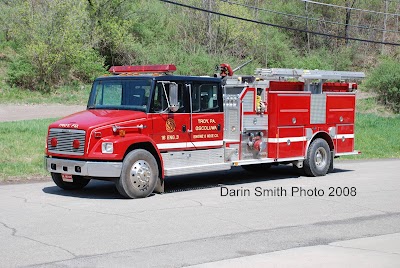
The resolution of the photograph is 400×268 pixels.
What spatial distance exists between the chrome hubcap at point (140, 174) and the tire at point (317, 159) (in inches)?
210

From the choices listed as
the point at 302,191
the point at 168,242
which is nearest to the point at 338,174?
the point at 302,191

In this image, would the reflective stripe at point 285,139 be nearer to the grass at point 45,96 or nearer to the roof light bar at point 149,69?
the roof light bar at point 149,69

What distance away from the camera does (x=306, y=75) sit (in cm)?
1570

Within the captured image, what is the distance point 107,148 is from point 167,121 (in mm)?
1538

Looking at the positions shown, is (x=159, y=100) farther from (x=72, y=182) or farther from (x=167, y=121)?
(x=72, y=182)

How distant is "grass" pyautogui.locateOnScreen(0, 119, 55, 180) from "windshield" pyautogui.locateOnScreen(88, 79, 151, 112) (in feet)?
10.4

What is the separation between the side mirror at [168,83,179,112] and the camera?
12.4 metres

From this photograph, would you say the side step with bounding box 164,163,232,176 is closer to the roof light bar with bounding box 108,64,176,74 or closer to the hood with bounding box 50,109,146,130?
the hood with bounding box 50,109,146,130

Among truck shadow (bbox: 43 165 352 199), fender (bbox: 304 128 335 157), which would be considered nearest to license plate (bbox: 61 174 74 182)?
truck shadow (bbox: 43 165 352 199)

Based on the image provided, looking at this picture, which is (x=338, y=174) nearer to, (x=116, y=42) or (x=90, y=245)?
(x=90, y=245)

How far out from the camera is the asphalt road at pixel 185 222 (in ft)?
25.0

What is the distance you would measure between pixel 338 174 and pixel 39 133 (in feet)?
30.4

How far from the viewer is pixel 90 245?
8023mm

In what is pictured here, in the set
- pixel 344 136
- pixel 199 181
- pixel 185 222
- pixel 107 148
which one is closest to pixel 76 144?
pixel 107 148
